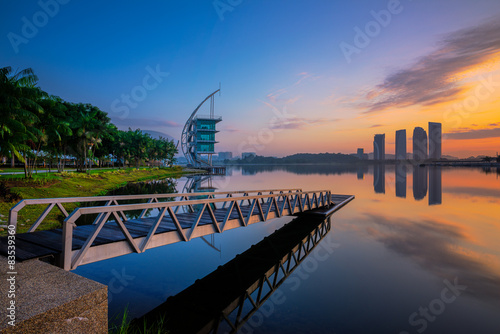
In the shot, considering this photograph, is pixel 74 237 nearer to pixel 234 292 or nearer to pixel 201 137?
pixel 234 292

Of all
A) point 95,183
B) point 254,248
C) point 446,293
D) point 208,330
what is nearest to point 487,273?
point 446,293

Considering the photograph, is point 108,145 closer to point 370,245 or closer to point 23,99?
point 23,99

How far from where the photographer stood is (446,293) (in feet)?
30.3

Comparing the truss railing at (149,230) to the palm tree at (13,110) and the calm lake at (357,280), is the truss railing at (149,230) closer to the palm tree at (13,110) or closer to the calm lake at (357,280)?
the calm lake at (357,280)

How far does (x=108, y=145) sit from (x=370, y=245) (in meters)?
63.8

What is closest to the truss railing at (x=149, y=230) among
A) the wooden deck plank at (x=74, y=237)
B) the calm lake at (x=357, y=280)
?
the wooden deck plank at (x=74, y=237)

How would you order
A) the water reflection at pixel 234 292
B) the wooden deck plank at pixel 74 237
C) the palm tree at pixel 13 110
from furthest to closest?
the palm tree at pixel 13 110, the water reflection at pixel 234 292, the wooden deck plank at pixel 74 237
